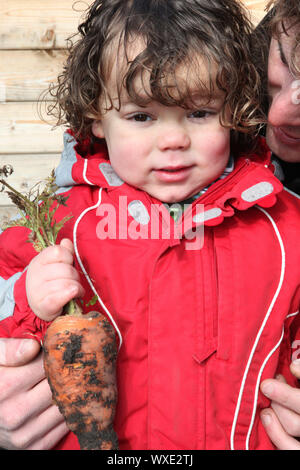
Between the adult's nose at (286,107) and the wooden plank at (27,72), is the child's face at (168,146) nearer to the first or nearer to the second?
the adult's nose at (286,107)

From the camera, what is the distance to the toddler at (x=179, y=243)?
1311mm

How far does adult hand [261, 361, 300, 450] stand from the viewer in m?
1.34

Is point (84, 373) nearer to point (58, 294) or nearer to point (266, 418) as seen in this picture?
point (58, 294)

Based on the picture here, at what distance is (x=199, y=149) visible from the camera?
136 centimetres

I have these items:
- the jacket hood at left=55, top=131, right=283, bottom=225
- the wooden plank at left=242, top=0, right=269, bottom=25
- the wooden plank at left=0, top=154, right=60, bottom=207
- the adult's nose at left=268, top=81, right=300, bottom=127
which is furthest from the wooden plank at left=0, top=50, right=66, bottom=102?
the adult's nose at left=268, top=81, right=300, bottom=127

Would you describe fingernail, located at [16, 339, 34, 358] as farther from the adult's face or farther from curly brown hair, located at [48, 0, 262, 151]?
the adult's face

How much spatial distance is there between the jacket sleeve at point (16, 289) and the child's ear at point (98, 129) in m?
0.34

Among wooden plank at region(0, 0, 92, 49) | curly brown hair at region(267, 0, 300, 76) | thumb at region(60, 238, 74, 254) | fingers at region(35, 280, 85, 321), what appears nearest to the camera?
fingers at region(35, 280, 85, 321)

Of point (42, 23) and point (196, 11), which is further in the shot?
point (42, 23)

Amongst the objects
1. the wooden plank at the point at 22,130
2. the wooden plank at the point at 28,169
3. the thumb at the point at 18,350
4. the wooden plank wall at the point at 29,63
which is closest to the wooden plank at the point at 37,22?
the wooden plank wall at the point at 29,63

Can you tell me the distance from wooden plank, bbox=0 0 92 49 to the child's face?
4.01ft

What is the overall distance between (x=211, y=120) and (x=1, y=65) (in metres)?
1.44
